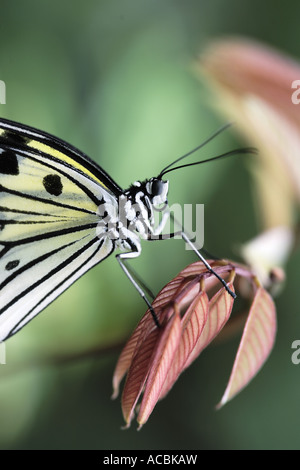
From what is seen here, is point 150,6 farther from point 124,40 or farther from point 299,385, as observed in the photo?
point 299,385

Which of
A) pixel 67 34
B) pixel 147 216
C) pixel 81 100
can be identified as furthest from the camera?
pixel 67 34

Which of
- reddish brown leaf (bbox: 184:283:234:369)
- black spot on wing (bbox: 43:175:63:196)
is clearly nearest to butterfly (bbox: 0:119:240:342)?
black spot on wing (bbox: 43:175:63:196)

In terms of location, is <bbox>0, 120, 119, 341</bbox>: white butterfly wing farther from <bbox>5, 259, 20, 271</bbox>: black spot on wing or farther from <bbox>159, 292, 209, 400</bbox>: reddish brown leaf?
<bbox>159, 292, 209, 400</bbox>: reddish brown leaf

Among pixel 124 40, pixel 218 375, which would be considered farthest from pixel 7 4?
pixel 218 375

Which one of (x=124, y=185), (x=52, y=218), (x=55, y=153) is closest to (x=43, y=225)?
(x=52, y=218)

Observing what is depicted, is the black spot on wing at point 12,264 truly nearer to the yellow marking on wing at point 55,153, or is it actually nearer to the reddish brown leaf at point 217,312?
the yellow marking on wing at point 55,153

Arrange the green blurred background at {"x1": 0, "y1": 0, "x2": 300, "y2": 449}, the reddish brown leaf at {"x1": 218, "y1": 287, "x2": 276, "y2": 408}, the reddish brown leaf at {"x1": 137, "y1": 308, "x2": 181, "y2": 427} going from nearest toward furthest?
the reddish brown leaf at {"x1": 137, "y1": 308, "x2": 181, "y2": 427} → the reddish brown leaf at {"x1": 218, "y1": 287, "x2": 276, "y2": 408} → the green blurred background at {"x1": 0, "y1": 0, "x2": 300, "y2": 449}

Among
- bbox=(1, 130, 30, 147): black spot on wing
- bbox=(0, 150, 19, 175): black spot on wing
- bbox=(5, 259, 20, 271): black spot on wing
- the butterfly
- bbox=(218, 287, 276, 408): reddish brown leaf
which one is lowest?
bbox=(218, 287, 276, 408): reddish brown leaf
